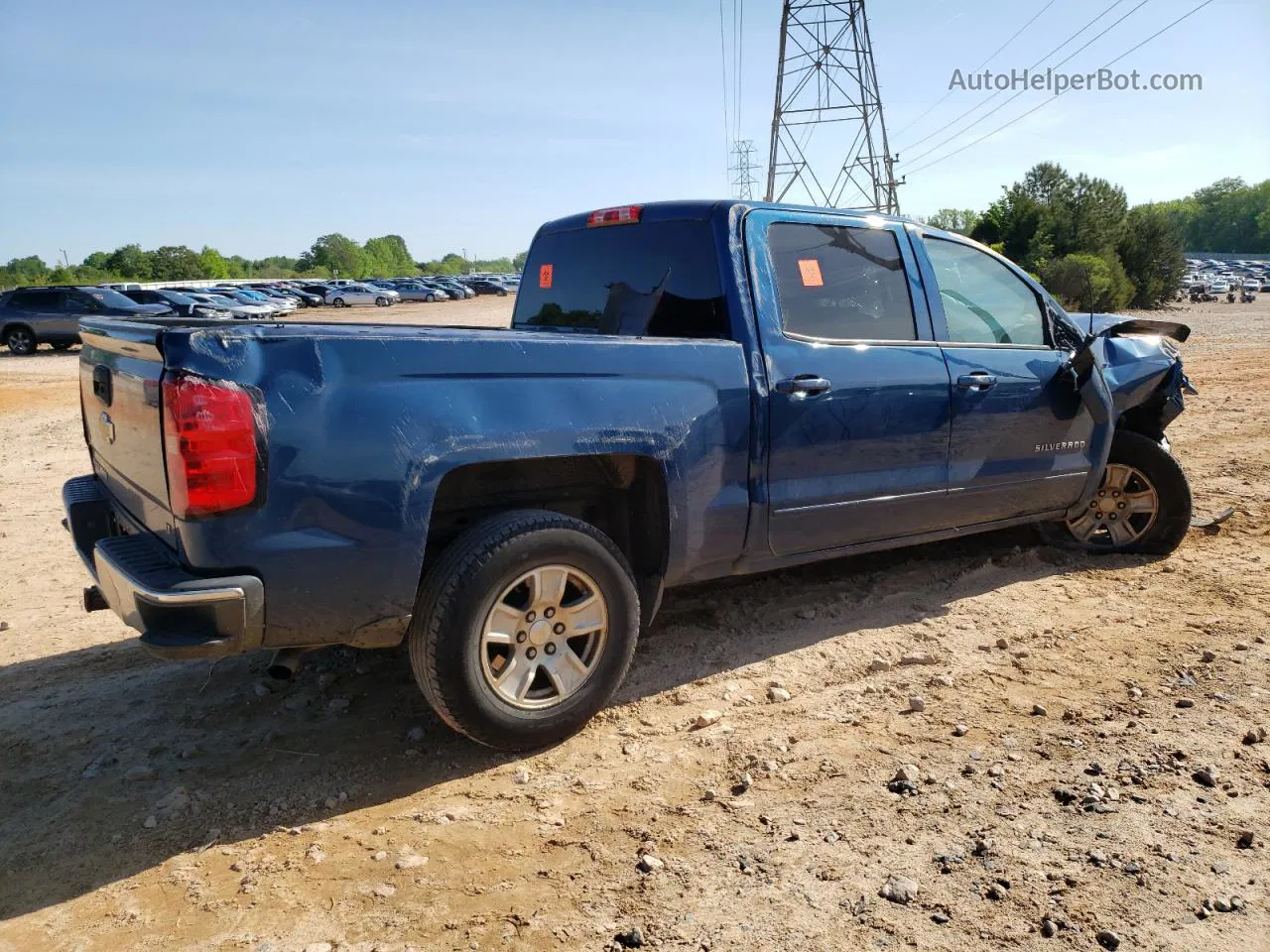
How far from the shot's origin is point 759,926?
242 centimetres

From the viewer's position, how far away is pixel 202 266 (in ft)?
376

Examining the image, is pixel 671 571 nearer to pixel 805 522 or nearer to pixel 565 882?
pixel 805 522

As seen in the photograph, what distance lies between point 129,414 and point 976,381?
3.65 m

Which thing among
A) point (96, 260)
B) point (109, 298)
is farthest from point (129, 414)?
point (96, 260)

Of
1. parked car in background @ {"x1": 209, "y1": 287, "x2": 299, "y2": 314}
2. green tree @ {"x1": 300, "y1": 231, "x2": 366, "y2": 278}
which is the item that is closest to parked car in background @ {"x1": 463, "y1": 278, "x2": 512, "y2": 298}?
parked car in background @ {"x1": 209, "y1": 287, "x2": 299, "y2": 314}

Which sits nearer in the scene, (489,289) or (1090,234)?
(1090,234)

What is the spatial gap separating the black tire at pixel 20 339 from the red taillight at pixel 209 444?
90.6 ft

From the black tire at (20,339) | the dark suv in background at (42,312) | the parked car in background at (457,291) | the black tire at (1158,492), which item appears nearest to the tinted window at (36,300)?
the dark suv in background at (42,312)

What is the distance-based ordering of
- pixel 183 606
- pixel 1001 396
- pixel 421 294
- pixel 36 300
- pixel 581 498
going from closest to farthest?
pixel 183 606 < pixel 581 498 < pixel 1001 396 < pixel 36 300 < pixel 421 294

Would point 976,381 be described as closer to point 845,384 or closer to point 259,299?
point 845,384

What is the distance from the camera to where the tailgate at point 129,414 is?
2.86 meters

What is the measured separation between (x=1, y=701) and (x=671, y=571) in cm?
286

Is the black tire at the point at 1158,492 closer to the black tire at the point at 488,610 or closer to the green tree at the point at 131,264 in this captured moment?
the black tire at the point at 488,610

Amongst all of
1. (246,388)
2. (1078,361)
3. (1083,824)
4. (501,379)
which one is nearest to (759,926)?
(1083,824)
